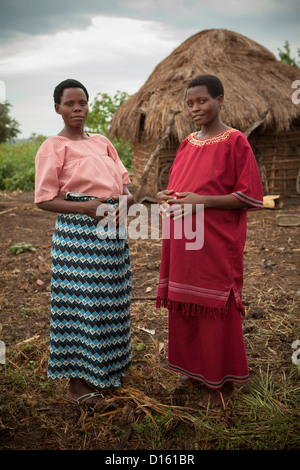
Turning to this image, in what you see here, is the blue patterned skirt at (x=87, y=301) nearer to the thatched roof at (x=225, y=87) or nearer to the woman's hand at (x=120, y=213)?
the woman's hand at (x=120, y=213)

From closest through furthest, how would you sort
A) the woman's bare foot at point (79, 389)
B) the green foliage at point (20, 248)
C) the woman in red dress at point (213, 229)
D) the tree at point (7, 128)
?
the woman in red dress at point (213, 229)
the woman's bare foot at point (79, 389)
the green foliage at point (20, 248)
the tree at point (7, 128)

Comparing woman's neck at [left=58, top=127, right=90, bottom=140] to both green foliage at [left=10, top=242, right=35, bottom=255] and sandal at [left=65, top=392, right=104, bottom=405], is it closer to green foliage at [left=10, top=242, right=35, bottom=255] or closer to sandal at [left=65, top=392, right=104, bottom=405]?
sandal at [left=65, top=392, right=104, bottom=405]

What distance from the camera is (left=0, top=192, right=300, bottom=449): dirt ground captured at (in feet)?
7.31

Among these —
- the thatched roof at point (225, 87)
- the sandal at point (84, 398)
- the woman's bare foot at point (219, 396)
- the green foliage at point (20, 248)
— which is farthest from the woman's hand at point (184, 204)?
the thatched roof at point (225, 87)

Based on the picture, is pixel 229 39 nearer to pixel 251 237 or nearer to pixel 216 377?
pixel 251 237

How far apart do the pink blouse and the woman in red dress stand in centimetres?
35

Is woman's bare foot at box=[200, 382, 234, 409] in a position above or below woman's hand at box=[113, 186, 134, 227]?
below

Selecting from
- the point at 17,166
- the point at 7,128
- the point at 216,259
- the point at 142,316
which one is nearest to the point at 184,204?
the point at 216,259

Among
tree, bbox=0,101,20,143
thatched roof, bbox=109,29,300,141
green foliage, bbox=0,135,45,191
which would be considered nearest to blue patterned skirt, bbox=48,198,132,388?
thatched roof, bbox=109,29,300,141

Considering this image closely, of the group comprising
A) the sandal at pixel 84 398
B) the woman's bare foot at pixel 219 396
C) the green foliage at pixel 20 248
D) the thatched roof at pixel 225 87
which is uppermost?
the thatched roof at pixel 225 87

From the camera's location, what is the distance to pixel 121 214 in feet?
7.36

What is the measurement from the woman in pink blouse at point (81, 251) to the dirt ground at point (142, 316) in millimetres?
285

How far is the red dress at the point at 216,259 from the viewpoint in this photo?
203cm
